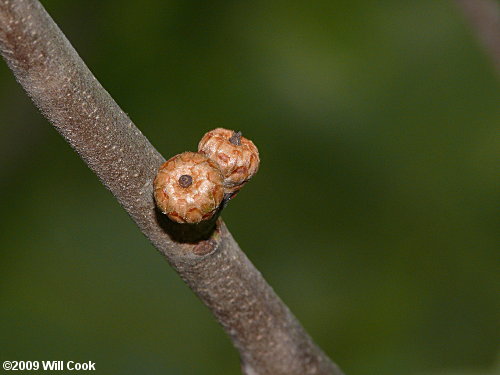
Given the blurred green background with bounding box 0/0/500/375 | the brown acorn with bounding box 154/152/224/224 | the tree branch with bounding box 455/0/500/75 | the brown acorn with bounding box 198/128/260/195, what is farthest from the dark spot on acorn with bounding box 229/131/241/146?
the blurred green background with bounding box 0/0/500/375

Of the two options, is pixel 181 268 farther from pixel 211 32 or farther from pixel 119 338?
pixel 211 32

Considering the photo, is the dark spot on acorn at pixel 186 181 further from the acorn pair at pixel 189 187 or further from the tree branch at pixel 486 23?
the tree branch at pixel 486 23

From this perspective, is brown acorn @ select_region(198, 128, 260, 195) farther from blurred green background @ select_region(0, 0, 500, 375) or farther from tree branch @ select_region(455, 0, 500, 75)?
blurred green background @ select_region(0, 0, 500, 375)

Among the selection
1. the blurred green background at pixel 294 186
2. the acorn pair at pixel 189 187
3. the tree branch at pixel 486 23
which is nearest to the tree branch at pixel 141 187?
the acorn pair at pixel 189 187

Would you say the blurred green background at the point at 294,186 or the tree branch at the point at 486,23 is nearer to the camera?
the tree branch at the point at 486,23

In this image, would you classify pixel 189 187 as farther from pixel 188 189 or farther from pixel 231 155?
pixel 231 155

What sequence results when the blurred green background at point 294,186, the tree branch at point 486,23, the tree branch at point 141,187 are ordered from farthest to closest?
the blurred green background at point 294,186, the tree branch at point 486,23, the tree branch at point 141,187

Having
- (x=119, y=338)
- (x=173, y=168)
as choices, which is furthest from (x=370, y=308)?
(x=173, y=168)
